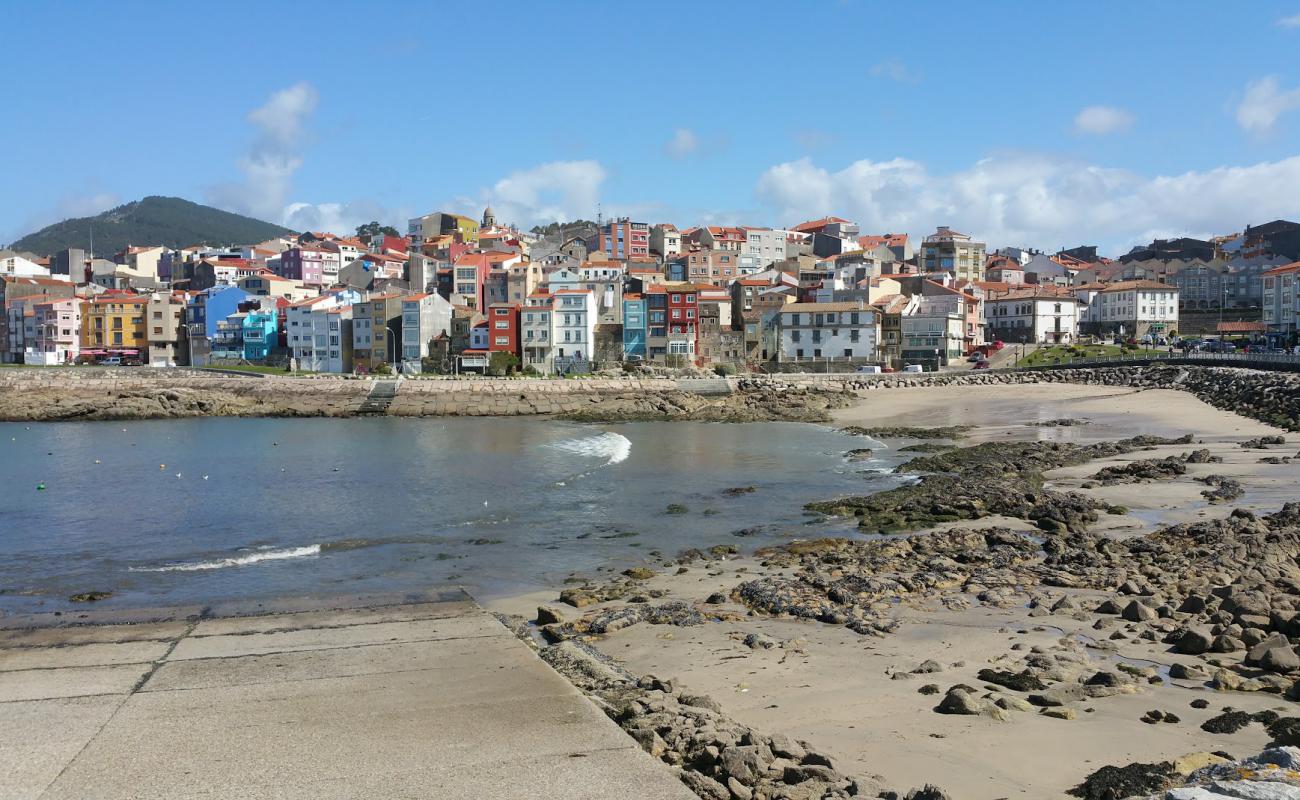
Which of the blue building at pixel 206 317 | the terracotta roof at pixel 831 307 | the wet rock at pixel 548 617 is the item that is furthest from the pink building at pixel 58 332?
the wet rock at pixel 548 617

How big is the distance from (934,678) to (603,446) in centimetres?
3342

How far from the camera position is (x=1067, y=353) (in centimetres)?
8225

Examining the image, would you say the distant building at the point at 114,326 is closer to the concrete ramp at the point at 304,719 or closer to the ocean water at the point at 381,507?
the ocean water at the point at 381,507

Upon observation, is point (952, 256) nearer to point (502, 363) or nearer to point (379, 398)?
point (502, 363)

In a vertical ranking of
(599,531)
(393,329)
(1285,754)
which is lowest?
(599,531)

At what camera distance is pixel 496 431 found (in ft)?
174

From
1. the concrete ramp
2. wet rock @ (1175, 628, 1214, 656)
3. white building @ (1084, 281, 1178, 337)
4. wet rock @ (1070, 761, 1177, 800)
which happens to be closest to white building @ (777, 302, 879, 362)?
white building @ (1084, 281, 1178, 337)

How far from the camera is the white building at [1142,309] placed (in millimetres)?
92688

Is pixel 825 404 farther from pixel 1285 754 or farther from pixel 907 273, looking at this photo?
pixel 1285 754

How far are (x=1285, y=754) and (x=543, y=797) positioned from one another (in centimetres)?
505

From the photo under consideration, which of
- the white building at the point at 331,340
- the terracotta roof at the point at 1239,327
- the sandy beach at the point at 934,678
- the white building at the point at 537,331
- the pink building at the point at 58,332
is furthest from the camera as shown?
the pink building at the point at 58,332

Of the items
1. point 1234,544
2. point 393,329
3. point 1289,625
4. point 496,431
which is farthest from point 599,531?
point 393,329

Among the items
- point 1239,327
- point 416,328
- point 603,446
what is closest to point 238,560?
point 603,446

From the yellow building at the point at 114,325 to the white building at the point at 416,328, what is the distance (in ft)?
103
